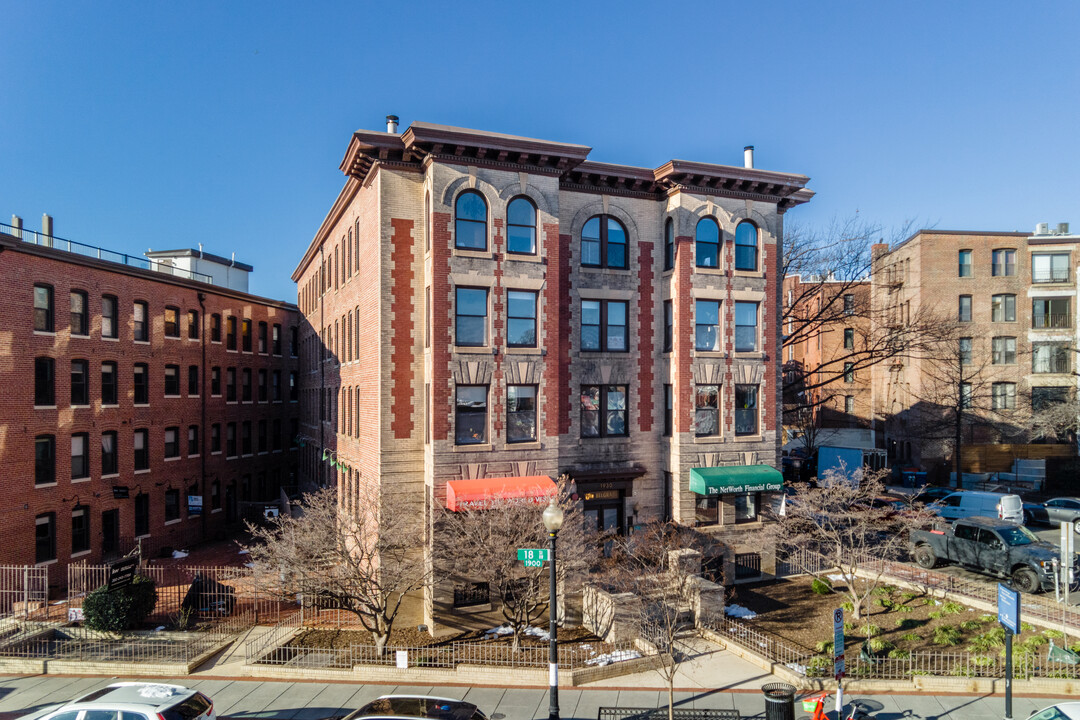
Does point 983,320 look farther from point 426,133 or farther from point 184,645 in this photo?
point 184,645

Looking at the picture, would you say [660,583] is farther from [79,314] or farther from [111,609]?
[79,314]

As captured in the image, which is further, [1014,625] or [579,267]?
[579,267]

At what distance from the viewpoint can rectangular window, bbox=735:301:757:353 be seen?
958 inches

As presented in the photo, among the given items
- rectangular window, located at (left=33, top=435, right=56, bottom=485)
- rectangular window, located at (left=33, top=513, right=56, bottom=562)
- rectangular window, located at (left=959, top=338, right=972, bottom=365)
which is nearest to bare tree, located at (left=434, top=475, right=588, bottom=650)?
rectangular window, located at (left=33, top=513, right=56, bottom=562)

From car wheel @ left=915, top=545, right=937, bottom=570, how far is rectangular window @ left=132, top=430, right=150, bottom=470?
3526 cm

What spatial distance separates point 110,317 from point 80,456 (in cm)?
669

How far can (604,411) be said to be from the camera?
76.9 ft

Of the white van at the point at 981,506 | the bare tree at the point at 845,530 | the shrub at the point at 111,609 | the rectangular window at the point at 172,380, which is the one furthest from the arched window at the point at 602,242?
the rectangular window at the point at 172,380

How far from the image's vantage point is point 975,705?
1305 centimetres

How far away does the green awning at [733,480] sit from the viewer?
2228 cm

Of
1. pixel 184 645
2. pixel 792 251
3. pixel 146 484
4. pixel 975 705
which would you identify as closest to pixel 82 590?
pixel 146 484

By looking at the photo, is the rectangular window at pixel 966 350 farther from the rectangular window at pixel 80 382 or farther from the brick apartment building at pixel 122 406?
the rectangular window at pixel 80 382

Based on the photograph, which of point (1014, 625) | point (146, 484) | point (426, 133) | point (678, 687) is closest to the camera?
point (1014, 625)

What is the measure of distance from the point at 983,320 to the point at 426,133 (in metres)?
44.1
